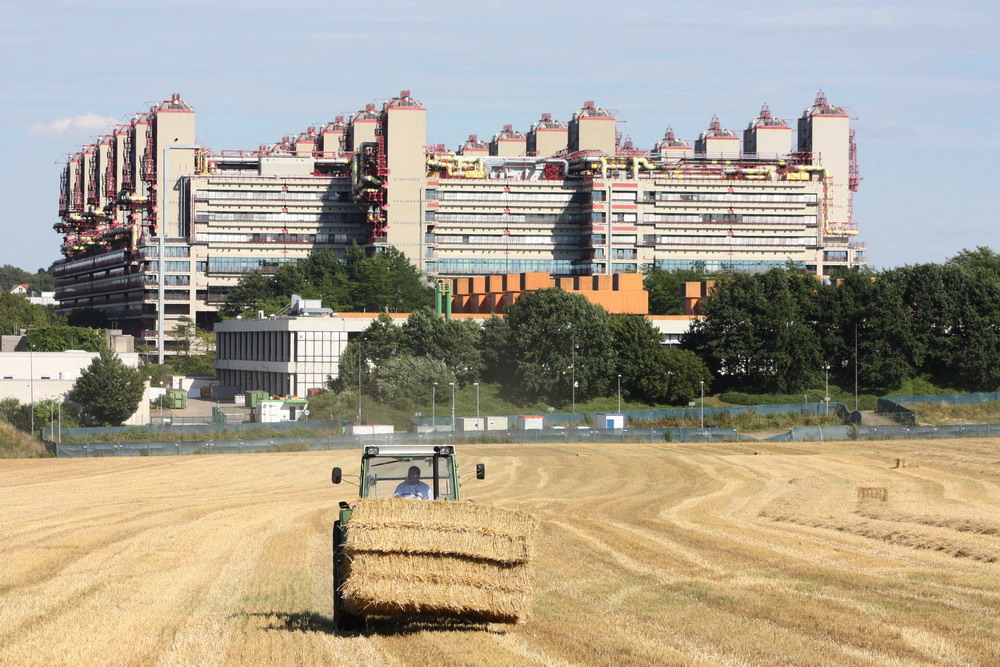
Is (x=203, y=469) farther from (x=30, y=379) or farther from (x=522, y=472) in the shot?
(x=30, y=379)

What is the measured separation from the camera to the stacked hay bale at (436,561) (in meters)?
19.1

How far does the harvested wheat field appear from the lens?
19047 mm

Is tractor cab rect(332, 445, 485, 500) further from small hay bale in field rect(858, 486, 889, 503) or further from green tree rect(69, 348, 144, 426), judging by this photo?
green tree rect(69, 348, 144, 426)

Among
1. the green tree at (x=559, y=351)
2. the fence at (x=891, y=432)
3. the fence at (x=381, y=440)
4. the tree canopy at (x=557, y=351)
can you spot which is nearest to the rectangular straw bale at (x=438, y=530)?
the fence at (x=381, y=440)

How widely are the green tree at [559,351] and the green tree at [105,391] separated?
37.5 meters

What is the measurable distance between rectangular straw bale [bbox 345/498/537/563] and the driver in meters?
2.58

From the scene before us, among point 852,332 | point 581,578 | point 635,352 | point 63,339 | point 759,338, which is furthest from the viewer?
point 63,339

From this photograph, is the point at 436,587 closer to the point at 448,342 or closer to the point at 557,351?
the point at 557,351

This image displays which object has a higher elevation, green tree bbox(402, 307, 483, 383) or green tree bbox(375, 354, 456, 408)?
green tree bbox(402, 307, 483, 383)

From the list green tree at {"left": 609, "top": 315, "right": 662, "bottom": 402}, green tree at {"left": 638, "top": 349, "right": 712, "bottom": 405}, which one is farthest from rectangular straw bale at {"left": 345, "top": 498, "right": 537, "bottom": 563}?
green tree at {"left": 609, "top": 315, "right": 662, "bottom": 402}

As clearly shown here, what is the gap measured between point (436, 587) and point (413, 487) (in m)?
3.54

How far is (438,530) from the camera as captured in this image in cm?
1950

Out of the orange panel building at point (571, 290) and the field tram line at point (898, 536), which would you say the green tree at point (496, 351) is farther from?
the field tram line at point (898, 536)

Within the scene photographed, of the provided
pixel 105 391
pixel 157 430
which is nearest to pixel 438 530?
pixel 157 430
